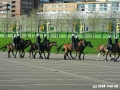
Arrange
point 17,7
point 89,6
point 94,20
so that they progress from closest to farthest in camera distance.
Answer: point 94,20, point 89,6, point 17,7

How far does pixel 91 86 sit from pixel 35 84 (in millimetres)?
2445

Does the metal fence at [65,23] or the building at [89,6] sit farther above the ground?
the building at [89,6]

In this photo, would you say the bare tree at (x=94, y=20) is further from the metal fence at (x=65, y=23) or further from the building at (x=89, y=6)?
the building at (x=89, y=6)

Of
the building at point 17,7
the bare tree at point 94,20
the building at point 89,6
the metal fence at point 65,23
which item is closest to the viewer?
the bare tree at point 94,20

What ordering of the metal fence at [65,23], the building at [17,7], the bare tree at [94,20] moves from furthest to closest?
the building at [17,7]
the metal fence at [65,23]
the bare tree at [94,20]

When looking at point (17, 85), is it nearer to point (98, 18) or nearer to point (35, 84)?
point (35, 84)

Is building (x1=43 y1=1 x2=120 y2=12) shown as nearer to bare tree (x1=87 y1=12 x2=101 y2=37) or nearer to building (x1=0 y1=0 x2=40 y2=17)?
building (x1=0 y1=0 x2=40 y2=17)

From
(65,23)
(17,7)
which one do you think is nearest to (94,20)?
(65,23)

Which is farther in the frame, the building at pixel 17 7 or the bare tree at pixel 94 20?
the building at pixel 17 7

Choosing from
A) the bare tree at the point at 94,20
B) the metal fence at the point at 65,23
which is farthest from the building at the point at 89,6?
the bare tree at the point at 94,20

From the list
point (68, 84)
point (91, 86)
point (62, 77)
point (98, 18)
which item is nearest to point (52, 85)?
point (68, 84)

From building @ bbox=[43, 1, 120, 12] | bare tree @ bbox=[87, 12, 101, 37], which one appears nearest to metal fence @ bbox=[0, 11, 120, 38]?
bare tree @ bbox=[87, 12, 101, 37]

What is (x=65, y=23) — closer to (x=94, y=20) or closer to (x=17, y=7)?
(x=94, y=20)

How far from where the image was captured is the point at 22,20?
267 feet
